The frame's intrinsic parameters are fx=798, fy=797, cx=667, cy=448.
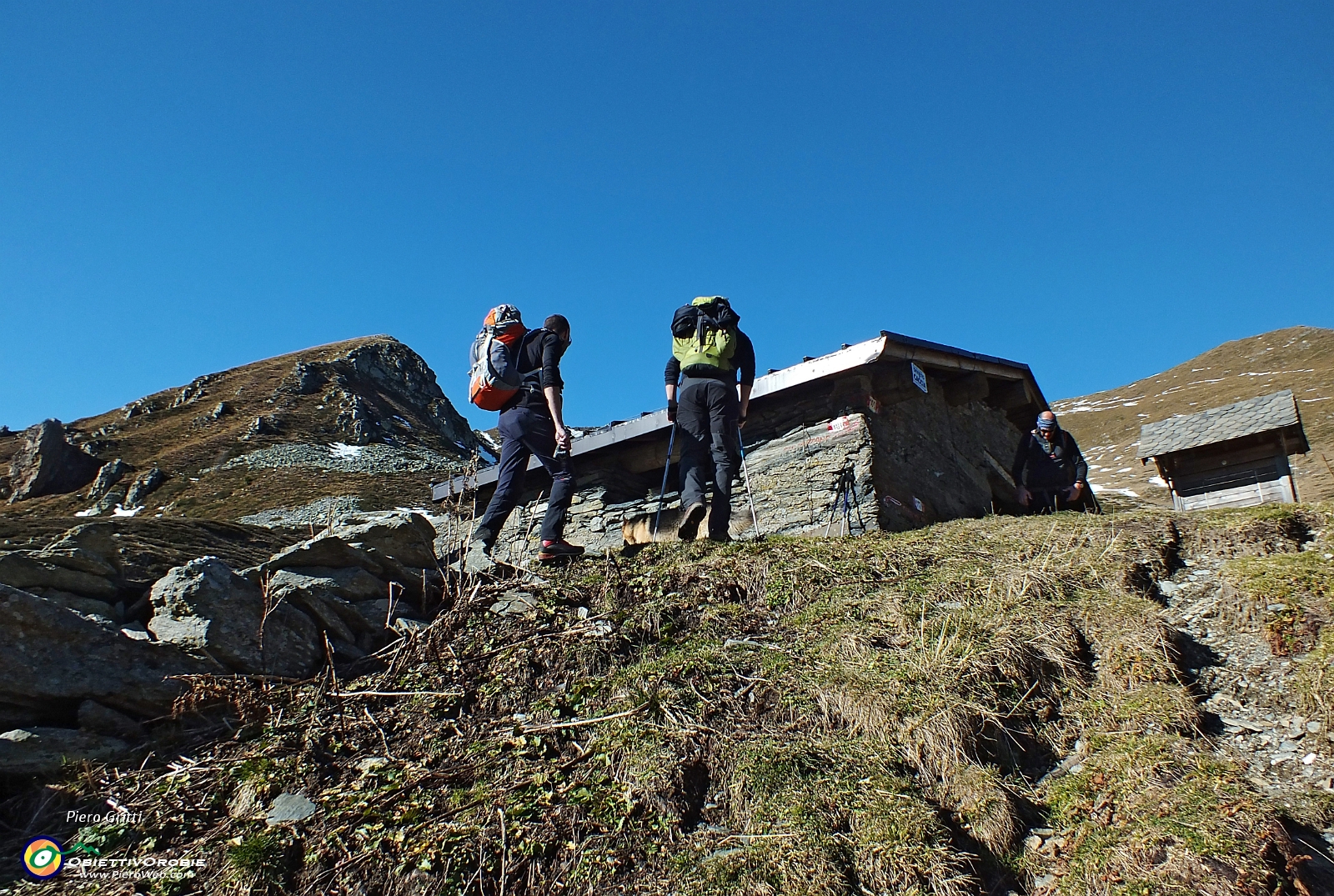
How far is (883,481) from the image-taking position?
8.15 metres

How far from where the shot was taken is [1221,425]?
1009 centimetres

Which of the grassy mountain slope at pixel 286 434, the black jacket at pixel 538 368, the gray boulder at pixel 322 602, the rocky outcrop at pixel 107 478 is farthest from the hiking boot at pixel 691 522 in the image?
the rocky outcrop at pixel 107 478

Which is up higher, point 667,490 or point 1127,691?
point 667,490

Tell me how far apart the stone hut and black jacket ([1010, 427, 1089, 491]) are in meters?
0.65

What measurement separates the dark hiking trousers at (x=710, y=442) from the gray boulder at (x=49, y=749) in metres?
4.29

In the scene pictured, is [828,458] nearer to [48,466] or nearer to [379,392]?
[48,466]

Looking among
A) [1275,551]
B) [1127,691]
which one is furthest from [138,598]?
[1275,551]

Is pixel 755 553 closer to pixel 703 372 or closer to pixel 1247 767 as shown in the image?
pixel 703 372

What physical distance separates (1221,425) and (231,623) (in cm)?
1108

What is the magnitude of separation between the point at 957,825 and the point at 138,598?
4.76 meters

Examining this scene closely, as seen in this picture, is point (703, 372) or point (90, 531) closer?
point (90, 531)

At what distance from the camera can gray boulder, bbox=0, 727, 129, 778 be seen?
3.78 m

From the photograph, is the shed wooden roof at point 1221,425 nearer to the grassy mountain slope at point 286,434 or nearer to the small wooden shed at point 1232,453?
the small wooden shed at point 1232,453

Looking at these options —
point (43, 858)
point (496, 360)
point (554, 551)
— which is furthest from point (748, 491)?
point (43, 858)
